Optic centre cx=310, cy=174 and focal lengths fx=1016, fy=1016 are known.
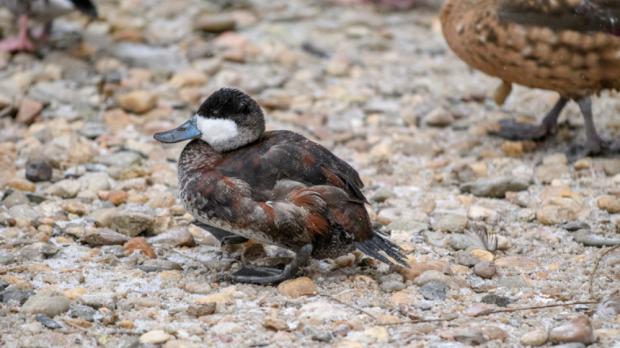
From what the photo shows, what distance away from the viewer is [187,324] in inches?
149

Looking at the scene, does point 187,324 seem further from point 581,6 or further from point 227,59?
point 227,59

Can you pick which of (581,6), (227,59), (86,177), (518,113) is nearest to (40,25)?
(227,59)

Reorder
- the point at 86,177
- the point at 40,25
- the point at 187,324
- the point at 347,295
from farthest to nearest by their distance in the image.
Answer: the point at 40,25
the point at 86,177
the point at 347,295
the point at 187,324

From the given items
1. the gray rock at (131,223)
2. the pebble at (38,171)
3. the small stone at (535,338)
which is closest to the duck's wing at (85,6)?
the pebble at (38,171)

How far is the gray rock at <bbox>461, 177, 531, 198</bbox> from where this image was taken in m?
5.35

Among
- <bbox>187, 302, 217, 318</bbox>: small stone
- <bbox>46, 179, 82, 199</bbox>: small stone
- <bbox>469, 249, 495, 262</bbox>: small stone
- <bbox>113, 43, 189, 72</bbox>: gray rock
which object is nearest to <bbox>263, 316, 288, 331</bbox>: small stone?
<bbox>187, 302, 217, 318</bbox>: small stone

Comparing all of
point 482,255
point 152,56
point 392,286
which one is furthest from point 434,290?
point 152,56

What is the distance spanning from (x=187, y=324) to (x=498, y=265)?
1460 mm

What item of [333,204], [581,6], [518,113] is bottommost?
[518,113]

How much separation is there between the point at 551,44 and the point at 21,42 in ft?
12.6

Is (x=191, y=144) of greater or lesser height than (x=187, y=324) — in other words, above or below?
above

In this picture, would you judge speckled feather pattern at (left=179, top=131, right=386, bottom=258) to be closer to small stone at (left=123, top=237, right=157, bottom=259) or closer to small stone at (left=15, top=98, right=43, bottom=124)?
small stone at (left=123, top=237, right=157, bottom=259)

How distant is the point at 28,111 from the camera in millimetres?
6246

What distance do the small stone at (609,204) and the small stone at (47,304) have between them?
2701 mm
